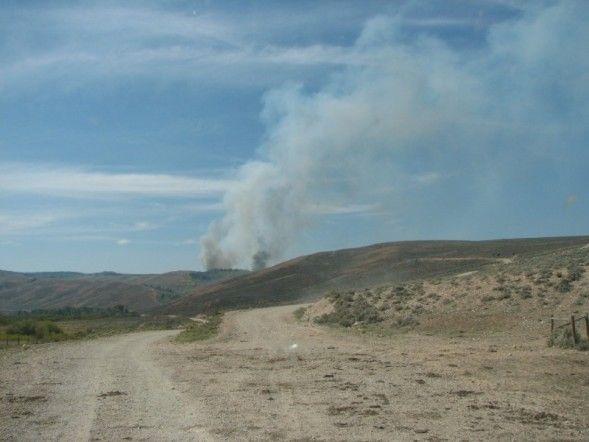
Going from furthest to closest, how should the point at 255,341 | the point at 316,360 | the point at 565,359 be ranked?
the point at 255,341, the point at 316,360, the point at 565,359

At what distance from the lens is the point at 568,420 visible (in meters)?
11.0

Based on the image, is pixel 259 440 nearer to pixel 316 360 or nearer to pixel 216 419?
pixel 216 419

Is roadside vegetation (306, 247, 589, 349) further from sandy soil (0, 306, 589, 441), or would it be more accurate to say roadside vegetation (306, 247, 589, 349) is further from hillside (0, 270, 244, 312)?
hillside (0, 270, 244, 312)

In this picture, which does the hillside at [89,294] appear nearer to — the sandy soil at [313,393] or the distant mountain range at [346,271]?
the distant mountain range at [346,271]

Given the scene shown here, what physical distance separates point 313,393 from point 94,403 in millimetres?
4338

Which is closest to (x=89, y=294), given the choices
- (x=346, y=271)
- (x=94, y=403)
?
(x=346, y=271)

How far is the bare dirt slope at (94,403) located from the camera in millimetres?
→ 10617

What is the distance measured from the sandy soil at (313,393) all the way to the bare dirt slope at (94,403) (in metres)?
0.03

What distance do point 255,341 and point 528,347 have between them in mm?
12166

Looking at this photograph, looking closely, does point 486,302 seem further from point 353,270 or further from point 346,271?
point 346,271

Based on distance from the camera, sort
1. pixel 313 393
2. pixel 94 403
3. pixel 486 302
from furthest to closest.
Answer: pixel 486 302
pixel 313 393
pixel 94 403

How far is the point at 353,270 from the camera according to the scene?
90562 mm

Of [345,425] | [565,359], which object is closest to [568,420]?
[345,425]

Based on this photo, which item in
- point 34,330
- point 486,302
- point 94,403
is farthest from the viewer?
point 34,330
